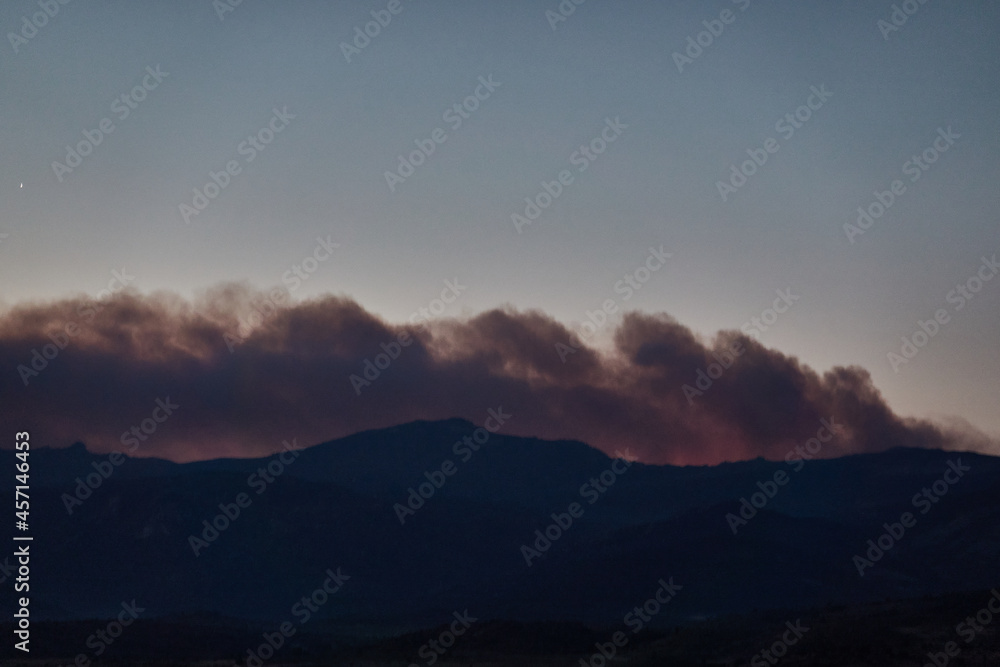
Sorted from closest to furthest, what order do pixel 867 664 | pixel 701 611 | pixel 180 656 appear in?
pixel 867 664 < pixel 180 656 < pixel 701 611

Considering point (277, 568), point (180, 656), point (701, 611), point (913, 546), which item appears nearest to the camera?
point (180, 656)

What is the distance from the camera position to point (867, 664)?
58.7m

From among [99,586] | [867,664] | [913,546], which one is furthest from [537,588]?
[867,664]

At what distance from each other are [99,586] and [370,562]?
148ft

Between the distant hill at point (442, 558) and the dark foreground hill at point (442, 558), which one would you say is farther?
the distant hill at point (442, 558)

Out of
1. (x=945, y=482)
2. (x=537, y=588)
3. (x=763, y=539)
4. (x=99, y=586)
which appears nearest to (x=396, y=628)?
(x=537, y=588)

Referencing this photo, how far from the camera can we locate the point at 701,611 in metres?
120

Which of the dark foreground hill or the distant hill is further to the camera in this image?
the distant hill

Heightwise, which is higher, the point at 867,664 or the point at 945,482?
the point at 945,482

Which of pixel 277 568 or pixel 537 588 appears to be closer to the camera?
pixel 537 588

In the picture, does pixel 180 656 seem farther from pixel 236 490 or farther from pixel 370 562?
pixel 236 490

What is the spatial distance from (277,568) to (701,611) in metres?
82.8

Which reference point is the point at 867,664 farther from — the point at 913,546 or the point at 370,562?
the point at 370,562

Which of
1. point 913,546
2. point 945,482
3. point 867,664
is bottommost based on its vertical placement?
point 867,664
